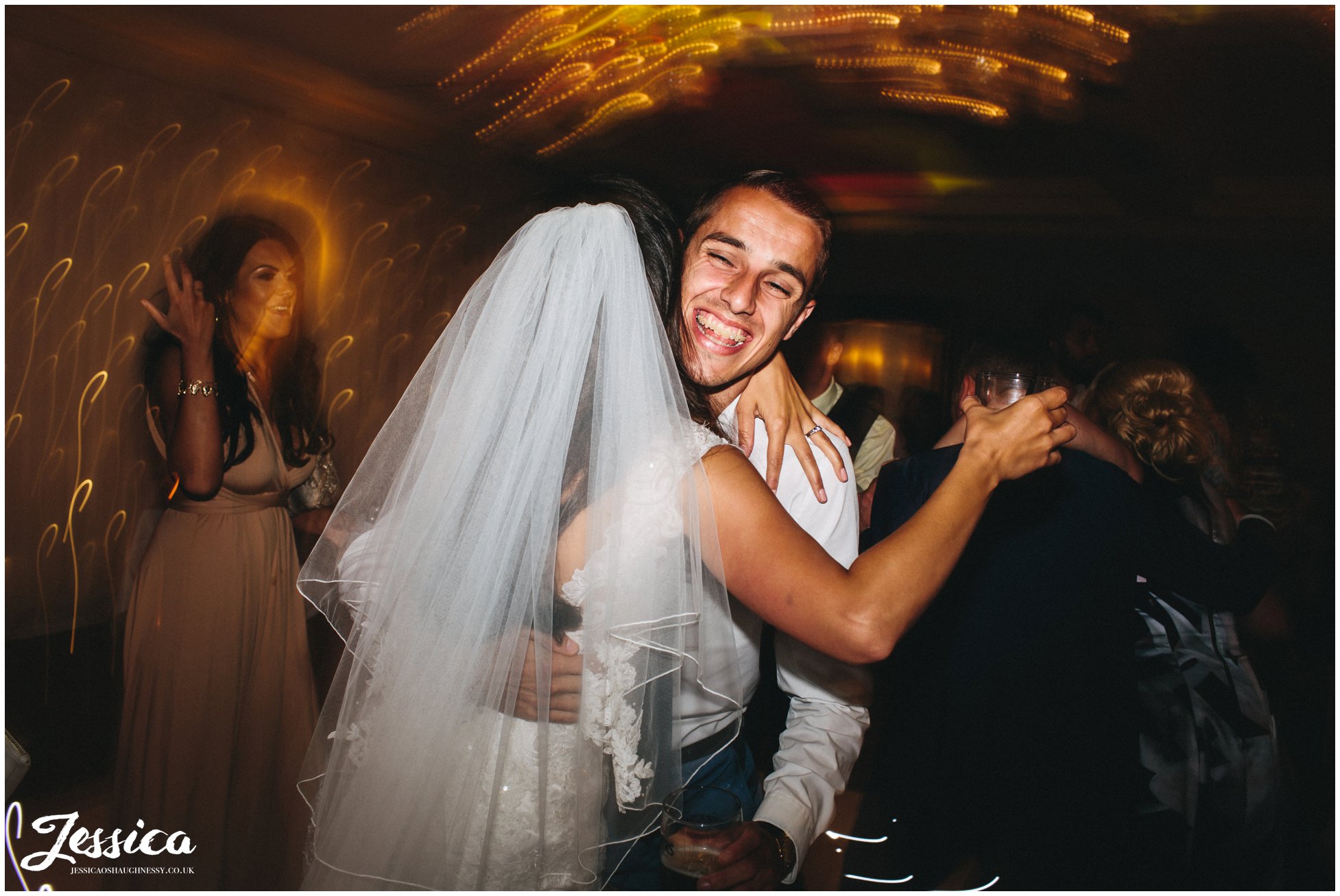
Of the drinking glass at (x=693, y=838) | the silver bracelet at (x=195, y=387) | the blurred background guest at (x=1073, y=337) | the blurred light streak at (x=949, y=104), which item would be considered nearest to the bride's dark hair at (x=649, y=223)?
the drinking glass at (x=693, y=838)

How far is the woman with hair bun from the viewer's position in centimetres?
169

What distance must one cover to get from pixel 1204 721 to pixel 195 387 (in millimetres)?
2998

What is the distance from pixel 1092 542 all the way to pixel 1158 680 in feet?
1.46

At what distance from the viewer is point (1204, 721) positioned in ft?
5.59

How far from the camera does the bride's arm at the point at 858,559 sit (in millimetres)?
910

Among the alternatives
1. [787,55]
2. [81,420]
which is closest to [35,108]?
[81,420]

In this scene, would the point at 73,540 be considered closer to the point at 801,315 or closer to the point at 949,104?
the point at 801,315

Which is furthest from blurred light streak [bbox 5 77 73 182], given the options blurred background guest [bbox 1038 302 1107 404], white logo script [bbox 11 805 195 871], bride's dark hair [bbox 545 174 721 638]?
blurred background guest [bbox 1038 302 1107 404]

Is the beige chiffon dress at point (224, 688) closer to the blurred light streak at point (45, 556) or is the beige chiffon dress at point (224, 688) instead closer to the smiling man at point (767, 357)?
the blurred light streak at point (45, 556)

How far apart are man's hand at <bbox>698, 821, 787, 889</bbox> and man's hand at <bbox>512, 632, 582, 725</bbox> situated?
0.87 ft

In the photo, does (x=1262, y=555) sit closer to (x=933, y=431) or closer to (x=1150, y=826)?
(x=1150, y=826)

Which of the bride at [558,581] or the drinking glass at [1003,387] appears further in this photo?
the drinking glass at [1003,387]

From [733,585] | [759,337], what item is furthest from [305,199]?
[733,585]

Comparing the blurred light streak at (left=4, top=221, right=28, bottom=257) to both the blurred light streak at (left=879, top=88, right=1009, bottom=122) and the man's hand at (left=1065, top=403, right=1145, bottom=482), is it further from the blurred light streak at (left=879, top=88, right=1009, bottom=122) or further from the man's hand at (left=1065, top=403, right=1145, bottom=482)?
the blurred light streak at (left=879, top=88, right=1009, bottom=122)
